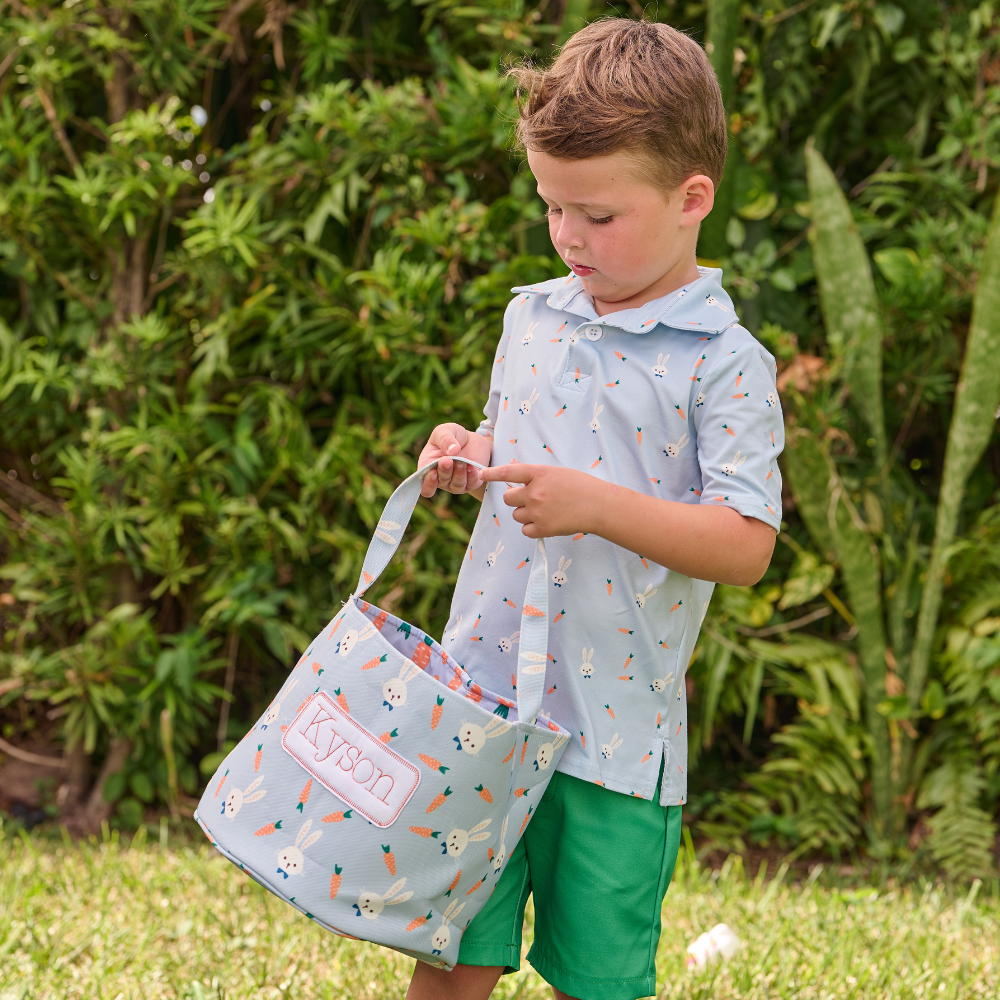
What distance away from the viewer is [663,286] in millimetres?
1312

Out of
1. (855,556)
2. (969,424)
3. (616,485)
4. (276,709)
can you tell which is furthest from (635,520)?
(969,424)

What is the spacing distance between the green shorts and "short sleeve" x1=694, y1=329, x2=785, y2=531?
1.31 feet

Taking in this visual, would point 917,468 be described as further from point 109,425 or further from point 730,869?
point 109,425

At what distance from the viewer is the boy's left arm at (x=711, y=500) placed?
115cm

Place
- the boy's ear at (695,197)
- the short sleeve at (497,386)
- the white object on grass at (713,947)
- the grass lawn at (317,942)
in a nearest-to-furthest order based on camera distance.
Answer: the boy's ear at (695,197), the short sleeve at (497,386), the grass lawn at (317,942), the white object on grass at (713,947)

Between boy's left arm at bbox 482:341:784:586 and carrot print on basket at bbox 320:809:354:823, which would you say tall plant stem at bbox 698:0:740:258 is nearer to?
boy's left arm at bbox 482:341:784:586

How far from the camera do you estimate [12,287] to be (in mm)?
3289

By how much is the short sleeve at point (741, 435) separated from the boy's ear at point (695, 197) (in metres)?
0.16

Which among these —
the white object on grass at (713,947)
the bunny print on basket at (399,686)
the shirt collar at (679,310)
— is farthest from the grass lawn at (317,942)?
the shirt collar at (679,310)

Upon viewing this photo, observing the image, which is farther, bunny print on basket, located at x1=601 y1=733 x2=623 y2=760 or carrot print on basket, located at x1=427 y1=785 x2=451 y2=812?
bunny print on basket, located at x1=601 y1=733 x2=623 y2=760

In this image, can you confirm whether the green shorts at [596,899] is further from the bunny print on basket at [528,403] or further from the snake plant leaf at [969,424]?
the snake plant leaf at [969,424]

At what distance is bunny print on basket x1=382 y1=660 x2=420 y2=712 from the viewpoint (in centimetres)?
114

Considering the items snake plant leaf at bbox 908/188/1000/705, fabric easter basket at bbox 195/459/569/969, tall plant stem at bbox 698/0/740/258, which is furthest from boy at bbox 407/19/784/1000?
snake plant leaf at bbox 908/188/1000/705

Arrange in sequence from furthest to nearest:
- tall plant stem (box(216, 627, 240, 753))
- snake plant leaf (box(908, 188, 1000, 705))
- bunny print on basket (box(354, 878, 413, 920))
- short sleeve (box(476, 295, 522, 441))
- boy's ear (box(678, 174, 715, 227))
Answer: tall plant stem (box(216, 627, 240, 753))
snake plant leaf (box(908, 188, 1000, 705))
short sleeve (box(476, 295, 522, 441))
boy's ear (box(678, 174, 715, 227))
bunny print on basket (box(354, 878, 413, 920))
